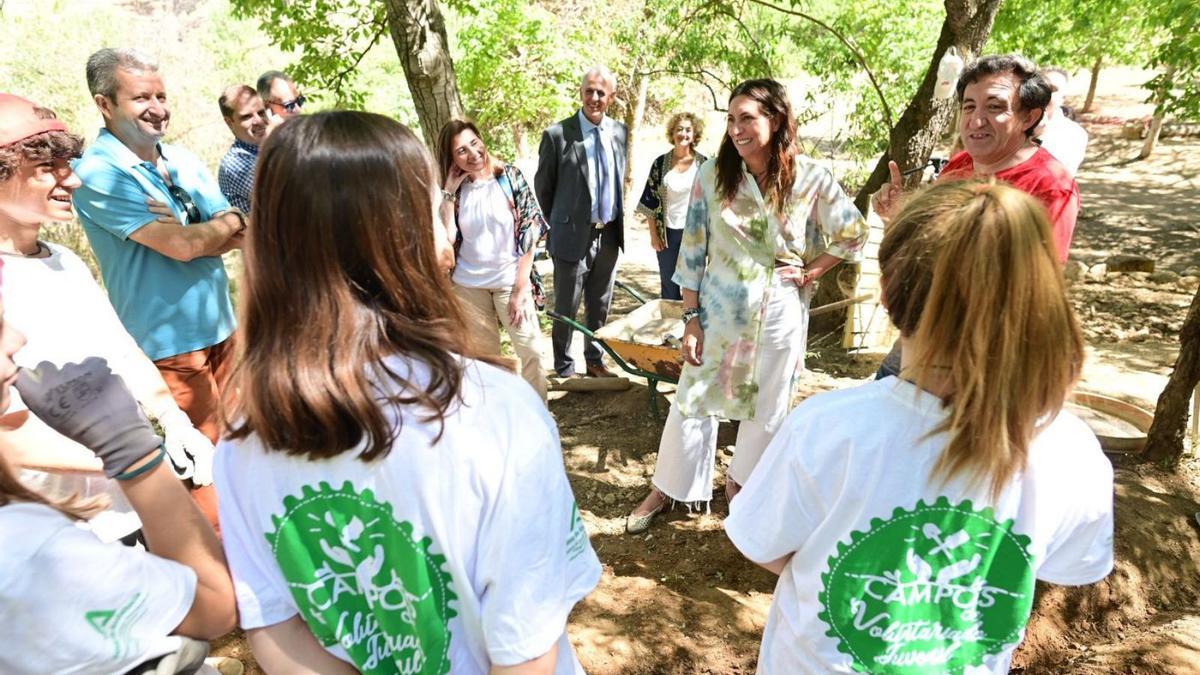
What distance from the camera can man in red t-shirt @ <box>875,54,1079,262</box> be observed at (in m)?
2.46

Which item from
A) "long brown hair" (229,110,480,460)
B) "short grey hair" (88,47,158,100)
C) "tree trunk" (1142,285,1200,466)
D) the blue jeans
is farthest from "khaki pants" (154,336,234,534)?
"tree trunk" (1142,285,1200,466)

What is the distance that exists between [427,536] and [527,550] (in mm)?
152

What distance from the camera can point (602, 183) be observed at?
5.26 meters

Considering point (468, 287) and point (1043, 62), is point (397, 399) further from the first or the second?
point (1043, 62)

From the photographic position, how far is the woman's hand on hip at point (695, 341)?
10.8 ft

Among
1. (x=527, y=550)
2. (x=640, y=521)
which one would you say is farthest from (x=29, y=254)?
(x=640, y=521)

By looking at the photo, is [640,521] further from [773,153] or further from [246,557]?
[246,557]

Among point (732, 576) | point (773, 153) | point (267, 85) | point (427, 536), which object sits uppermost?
point (267, 85)

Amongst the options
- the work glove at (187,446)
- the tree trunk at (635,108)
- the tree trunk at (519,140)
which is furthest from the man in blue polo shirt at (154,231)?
the tree trunk at (519,140)

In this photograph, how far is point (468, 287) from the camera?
4410 millimetres

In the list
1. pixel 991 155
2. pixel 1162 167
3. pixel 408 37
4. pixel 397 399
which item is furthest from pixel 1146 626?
pixel 1162 167

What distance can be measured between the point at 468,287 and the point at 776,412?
6.52 ft

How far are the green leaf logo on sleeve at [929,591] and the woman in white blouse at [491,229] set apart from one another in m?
2.98

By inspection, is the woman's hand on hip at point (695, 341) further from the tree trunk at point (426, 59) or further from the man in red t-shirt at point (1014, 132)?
the tree trunk at point (426, 59)
